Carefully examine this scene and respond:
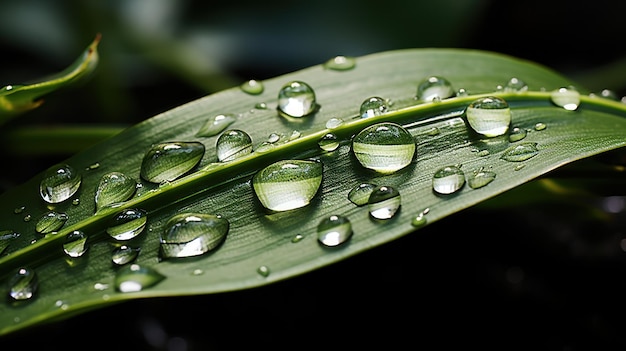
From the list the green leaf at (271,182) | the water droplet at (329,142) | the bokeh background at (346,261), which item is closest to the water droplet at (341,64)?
the green leaf at (271,182)

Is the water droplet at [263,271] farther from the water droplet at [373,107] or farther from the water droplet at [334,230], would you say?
the water droplet at [373,107]

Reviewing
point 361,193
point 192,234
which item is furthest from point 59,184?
→ point 361,193

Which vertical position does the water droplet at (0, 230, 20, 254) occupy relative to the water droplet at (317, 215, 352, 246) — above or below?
above

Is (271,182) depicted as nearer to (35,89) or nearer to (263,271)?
(263,271)

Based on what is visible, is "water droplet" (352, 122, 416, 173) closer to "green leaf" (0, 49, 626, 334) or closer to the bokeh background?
"green leaf" (0, 49, 626, 334)

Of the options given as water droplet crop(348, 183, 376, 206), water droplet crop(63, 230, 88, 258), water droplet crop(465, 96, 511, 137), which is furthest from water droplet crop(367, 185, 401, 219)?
water droplet crop(63, 230, 88, 258)

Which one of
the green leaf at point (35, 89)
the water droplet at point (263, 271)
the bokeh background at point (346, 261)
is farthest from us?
the bokeh background at point (346, 261)
